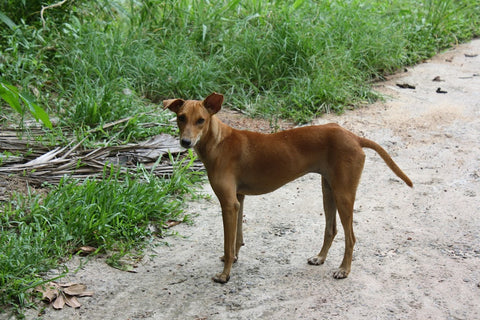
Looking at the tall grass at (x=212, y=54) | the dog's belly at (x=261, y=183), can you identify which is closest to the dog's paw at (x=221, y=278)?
the dog's belly at (x=261, y=183)

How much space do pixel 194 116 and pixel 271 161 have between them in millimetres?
693

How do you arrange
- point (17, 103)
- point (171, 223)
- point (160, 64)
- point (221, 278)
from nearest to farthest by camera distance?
point (17, 103)
point (221, 278)
point (171, 223)
point (160, 64)

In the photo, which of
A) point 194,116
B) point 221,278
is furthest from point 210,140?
point 221,278

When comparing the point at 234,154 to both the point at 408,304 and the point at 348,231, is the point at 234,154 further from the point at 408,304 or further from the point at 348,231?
the point at 408,304

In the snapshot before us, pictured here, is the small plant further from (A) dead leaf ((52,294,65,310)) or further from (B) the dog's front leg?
(B) the dog's front leg

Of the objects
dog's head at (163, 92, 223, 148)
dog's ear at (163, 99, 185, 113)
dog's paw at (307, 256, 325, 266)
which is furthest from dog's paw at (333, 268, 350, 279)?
dog's ear at (163, 99, 185, 113)

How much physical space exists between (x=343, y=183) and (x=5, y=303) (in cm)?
243

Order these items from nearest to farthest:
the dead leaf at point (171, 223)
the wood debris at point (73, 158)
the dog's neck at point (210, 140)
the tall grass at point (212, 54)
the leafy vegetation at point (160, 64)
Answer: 1. the dog's neck at point (210, 140)
2. the leafy vegetation at point (160, 64)
3. the dead leaf at point (171, 223)
4. the wood debris at point (73, 158)
5. the tall grass at point (212, 54)

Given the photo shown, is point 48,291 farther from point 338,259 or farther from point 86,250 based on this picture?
point 338,259

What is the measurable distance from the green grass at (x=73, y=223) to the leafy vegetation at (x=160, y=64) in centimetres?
1

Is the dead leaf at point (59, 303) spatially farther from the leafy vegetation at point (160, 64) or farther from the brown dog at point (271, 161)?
the brown dog at point (271, 161)

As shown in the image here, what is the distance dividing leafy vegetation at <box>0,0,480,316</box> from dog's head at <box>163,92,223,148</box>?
1.16 meters

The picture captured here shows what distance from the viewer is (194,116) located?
4266 mm

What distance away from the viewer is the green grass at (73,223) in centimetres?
425
